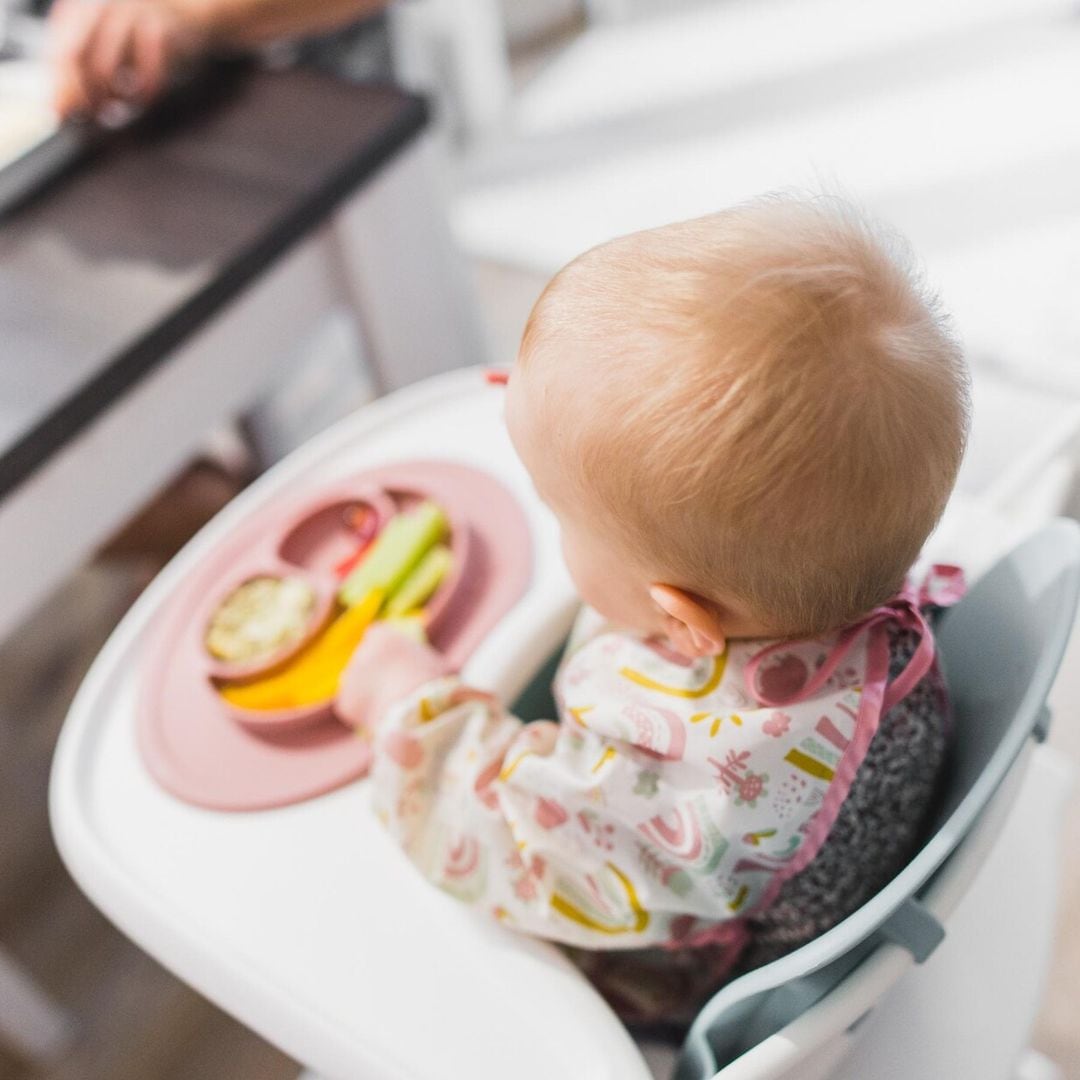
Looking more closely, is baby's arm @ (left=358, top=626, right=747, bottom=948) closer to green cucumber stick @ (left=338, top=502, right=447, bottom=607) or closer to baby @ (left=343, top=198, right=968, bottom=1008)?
baby @ (left=343, top=198, right=968, bottom=1008)

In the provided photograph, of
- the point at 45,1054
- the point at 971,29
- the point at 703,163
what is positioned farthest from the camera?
the point at 971,29

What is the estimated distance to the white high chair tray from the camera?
499 millimetres

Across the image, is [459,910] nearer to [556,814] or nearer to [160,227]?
[556,814]

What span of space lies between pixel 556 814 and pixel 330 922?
14 centimetres

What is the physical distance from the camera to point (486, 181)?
184 cm

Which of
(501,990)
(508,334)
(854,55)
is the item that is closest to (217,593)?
(501,990)

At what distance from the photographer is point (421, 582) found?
65 centimetres

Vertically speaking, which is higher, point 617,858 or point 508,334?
point 617,858

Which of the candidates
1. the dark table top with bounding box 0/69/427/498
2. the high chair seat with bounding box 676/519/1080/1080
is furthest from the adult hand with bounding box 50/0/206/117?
the high chair seat with bounding box 676/519/1080/1080

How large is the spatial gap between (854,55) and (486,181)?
2.21ft

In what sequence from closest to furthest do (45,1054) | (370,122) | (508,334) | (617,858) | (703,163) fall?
(617,858), (370,122), (45,1054), (508,334), (703,163)

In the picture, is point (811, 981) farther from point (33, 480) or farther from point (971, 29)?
point (971, 29)

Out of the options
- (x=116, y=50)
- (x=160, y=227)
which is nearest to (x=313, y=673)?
(x=160, y=227)

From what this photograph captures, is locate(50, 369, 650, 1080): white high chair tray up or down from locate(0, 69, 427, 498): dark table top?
down
